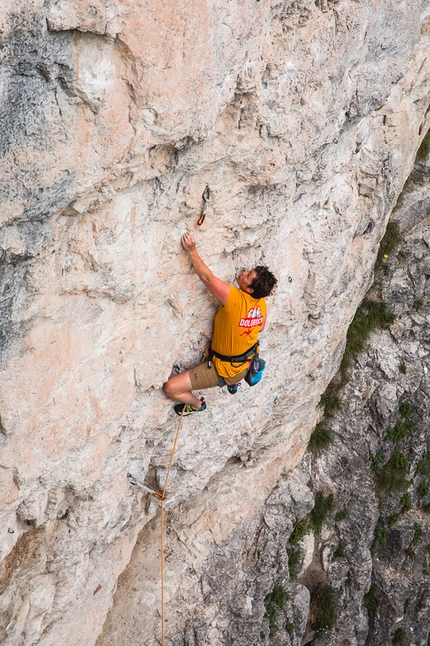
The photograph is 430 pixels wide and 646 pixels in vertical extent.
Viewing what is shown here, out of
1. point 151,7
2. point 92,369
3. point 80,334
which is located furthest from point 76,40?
point 92,369

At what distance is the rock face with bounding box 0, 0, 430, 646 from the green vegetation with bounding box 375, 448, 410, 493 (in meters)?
3.60

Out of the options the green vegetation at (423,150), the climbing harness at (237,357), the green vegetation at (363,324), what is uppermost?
the green vegetation at (423,150)

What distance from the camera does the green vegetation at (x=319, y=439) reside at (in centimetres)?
1140

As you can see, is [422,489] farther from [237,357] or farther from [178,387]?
[178,387]

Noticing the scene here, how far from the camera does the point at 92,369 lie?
5.30 m

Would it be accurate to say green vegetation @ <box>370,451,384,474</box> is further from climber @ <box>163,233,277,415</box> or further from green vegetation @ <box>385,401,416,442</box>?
climber @ <box>163,233,277,415</box>

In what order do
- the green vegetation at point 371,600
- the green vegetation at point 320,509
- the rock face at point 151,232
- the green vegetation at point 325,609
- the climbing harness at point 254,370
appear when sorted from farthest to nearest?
the green vegetation at point 371,600 < the green vegetation at point 325,609 < the green vegetation at point 320,509 < the climbing harness at point 254,370 < the rock face at point 151,232

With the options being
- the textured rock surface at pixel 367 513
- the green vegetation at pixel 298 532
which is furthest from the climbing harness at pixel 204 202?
the green vegetation at pixel 298 532

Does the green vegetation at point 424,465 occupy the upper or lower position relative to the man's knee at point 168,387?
lower

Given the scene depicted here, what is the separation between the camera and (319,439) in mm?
11414

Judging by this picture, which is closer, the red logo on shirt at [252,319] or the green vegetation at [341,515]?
the red logo on shirt at [252,319]

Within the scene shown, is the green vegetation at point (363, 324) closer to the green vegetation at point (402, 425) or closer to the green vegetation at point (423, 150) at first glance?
the green vegetation at point (402, 425)

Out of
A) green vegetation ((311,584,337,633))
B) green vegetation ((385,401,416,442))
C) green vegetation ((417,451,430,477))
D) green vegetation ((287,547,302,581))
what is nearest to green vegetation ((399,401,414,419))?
green vegetation ((385,401,416,442))

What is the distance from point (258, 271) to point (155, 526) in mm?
4865
